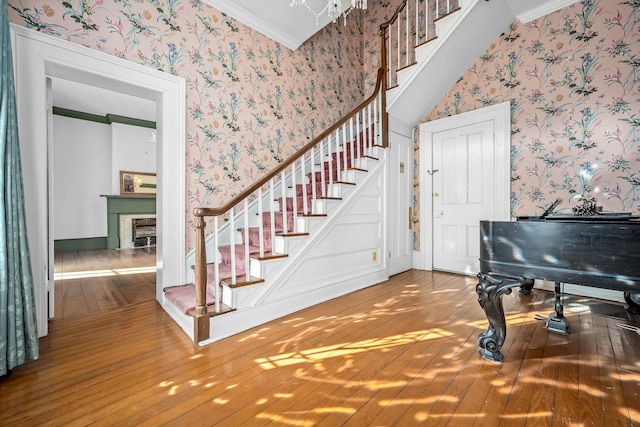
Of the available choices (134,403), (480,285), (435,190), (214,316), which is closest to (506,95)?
(435,190)

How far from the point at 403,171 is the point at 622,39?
8.28ft

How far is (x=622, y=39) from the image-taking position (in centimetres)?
280

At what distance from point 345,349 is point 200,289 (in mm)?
1114

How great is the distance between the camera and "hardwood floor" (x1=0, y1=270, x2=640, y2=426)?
129 centimetres

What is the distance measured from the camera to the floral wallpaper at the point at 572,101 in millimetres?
2777

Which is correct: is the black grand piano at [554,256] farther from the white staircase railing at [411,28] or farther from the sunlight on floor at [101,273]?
the sunlight on floor at [101,273]

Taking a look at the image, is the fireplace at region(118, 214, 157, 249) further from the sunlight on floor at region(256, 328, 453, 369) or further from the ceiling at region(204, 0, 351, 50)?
the sunlight on floor at region(256, 328, 453, 369)

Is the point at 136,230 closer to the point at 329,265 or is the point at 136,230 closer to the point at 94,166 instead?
the point at 94,166

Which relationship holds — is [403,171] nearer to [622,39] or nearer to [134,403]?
[622,39]

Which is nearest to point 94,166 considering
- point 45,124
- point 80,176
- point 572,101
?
point 80,176

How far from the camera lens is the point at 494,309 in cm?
173

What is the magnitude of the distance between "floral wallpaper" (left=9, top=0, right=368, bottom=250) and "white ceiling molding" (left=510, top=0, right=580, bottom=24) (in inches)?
101

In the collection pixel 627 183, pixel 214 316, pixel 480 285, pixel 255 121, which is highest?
pixel 255 121

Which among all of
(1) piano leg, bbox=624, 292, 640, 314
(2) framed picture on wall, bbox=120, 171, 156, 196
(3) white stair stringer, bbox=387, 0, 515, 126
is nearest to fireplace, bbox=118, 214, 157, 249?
(2) framed picture on wall, bbox=120, 171, 156, 196
